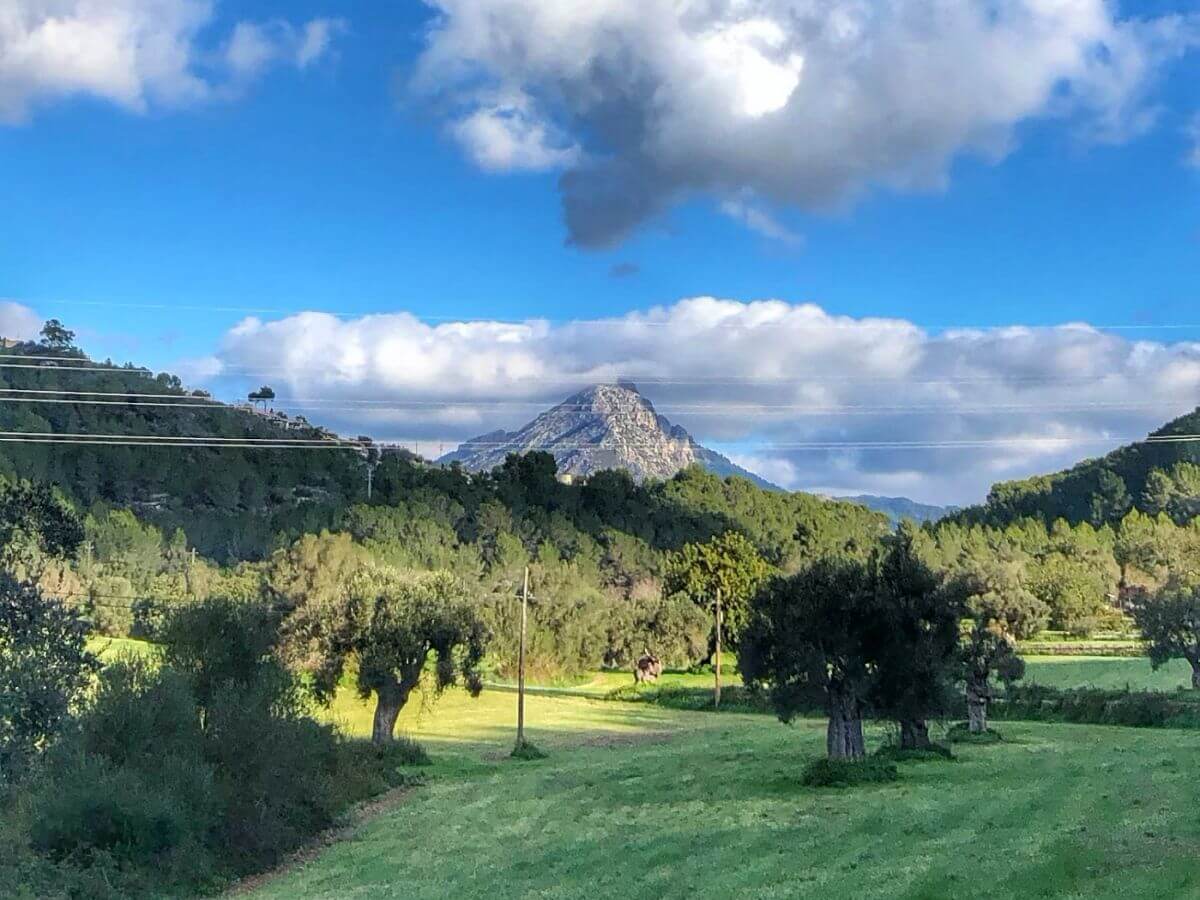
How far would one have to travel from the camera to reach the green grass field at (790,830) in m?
17.3

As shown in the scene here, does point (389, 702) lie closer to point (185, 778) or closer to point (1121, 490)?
point (185, 778)

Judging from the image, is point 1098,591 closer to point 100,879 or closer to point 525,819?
point 525,819

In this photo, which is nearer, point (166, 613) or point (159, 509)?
point (166, 613)

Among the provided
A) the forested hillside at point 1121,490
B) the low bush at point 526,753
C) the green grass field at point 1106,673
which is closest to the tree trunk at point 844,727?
the low bush at point 526,753

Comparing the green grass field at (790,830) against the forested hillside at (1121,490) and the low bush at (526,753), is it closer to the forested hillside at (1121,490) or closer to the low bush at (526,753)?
the low bush at (526,753)

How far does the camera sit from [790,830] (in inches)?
940

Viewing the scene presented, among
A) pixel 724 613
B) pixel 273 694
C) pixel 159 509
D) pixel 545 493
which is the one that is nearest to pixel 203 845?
pixel 273 694

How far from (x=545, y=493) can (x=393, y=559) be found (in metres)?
50.6

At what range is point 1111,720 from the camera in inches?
1940

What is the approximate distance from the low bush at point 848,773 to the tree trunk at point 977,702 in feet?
39.7

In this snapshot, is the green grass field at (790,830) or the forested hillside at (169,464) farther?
the forested hillside at (169,464)

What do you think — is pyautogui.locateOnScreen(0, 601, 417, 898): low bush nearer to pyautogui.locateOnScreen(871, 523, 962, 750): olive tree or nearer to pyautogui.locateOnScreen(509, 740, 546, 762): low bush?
pyautogui.locateOnScreen(509, 740, 546, 762): low bush

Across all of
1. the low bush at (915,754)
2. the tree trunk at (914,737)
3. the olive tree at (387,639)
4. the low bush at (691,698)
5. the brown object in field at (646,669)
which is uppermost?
the olive tree at (387,639)

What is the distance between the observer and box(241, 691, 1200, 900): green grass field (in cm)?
1727
